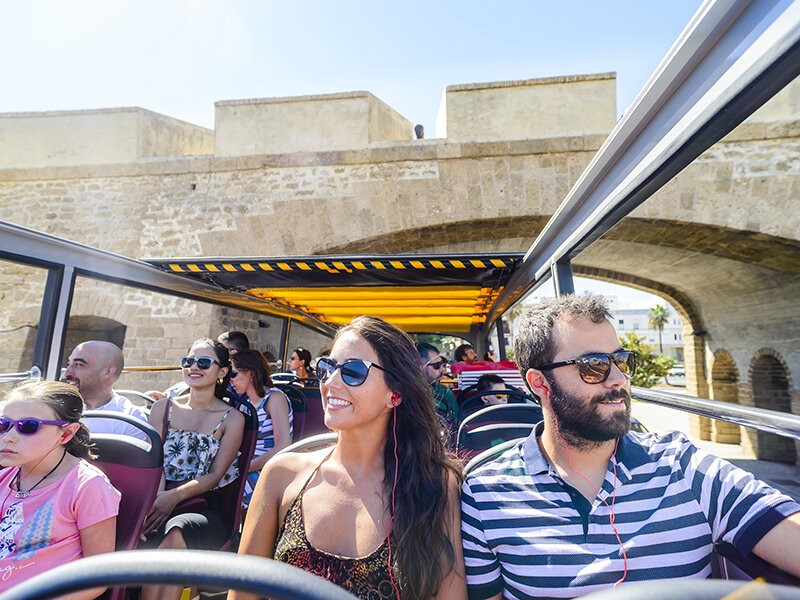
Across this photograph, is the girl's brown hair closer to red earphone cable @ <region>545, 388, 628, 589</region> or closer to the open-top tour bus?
the open-top tour bus

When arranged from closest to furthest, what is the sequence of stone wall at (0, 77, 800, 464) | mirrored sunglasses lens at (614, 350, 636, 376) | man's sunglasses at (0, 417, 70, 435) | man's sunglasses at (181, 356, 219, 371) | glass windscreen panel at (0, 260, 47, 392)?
mirrored sunglasses lens at (614, 350, 636, 376) < man's sunglasses at (0, 417, 70, 435) < man's sunglasses at (181, 356, 219, 371) < stone wall at (0, 77, 800, 464) < glass windscreen panel at (0, 260, 47, 392)

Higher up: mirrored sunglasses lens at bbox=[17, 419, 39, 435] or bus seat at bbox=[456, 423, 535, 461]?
mirrored sunglasses lens at bbox=[17, 419, 39, 435]

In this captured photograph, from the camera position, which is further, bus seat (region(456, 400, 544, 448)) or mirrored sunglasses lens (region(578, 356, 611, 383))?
bus seat (region(456, 400, 544, 448))

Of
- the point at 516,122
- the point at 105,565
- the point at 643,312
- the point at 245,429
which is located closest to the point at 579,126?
the point at 516,122

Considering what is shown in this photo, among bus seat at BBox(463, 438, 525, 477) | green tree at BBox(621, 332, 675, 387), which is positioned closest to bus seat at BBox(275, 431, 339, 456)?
bus seat at BBox(463, 438, 525, 477)

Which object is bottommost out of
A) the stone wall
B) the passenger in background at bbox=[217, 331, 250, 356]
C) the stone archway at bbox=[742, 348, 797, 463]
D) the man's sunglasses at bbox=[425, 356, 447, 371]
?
the stone archway at bbox=[742, 348, 797, 463]

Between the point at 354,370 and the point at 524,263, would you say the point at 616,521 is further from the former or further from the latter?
the point at 524,263

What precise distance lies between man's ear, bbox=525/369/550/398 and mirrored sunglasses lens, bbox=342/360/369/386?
593mm

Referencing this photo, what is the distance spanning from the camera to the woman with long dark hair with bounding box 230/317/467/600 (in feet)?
4.67

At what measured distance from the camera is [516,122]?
9961 mm

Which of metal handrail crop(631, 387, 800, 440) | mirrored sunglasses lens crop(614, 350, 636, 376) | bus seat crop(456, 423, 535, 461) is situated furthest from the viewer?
bus seat crop(456, 423, 535, 461)

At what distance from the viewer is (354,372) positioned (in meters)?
1.77

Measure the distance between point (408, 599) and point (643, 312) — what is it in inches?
3276

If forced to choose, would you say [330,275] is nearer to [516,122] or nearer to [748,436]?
[516,122]
